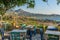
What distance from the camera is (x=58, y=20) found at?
11.2 feet

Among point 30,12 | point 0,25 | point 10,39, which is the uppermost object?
point 30,12

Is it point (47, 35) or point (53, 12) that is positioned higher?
point (53, 12)

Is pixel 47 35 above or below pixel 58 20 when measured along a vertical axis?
below

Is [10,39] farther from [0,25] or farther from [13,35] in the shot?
[0,25]

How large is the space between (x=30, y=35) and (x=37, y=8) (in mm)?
640

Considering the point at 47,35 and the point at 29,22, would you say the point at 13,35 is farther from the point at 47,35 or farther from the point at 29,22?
the point at 47,35

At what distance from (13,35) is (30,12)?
65cm

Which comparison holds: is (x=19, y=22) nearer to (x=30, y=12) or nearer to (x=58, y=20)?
(x=30, y=12)

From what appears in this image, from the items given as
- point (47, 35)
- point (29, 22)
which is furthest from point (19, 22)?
point (47, 35)

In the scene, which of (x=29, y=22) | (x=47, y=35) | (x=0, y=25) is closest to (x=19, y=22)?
(x=29, y=22)

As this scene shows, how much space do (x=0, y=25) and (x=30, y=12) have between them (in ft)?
2.49

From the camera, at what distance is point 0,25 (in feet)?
11.7

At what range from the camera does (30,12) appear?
3533mm

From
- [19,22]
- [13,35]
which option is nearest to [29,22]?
A: [19,22]
